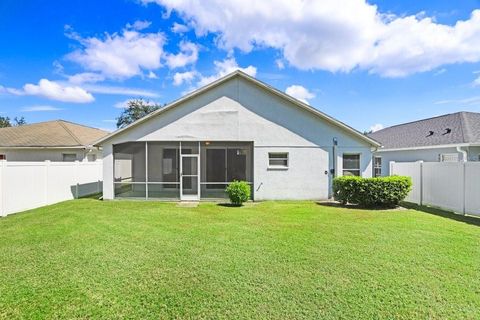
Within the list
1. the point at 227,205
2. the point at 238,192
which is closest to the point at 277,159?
the point at 238,192

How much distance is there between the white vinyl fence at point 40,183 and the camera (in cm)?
998

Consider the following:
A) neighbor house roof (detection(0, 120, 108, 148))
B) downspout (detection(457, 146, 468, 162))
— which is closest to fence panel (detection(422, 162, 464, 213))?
downspout (detection(457, 146, 468, 162))

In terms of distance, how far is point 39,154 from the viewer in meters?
17.2

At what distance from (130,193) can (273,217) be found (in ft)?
30.9

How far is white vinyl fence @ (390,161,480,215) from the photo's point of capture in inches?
363

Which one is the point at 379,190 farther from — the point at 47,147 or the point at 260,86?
the point at 47,147

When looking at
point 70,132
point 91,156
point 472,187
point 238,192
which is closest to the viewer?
point 472,187

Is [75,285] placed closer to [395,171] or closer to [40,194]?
[40,194]

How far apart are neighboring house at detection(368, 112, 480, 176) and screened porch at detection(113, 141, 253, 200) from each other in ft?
36.3

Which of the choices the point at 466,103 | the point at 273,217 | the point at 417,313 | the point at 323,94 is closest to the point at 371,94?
the point at 323,94

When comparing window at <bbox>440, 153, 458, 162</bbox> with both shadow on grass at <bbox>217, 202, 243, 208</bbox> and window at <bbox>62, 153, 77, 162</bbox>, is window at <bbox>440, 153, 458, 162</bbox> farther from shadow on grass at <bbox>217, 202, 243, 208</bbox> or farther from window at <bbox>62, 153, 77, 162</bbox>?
window at <bbox>62, 153, 77, 162</bbox>

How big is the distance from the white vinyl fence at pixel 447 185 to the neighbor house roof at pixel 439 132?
499 cm

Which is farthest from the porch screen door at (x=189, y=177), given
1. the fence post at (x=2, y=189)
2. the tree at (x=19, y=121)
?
the tree at (x=19, y=121)

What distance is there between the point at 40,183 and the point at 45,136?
8.21m
